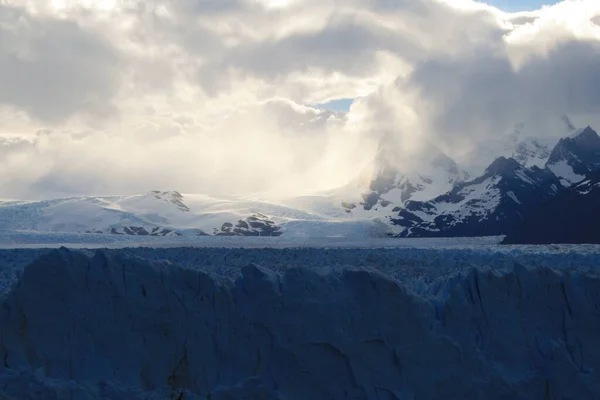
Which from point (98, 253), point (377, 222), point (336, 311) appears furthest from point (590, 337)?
point (377, 222)

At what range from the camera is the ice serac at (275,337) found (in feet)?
39.8

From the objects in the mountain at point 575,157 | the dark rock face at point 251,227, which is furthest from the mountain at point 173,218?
the mountain at point 575,157

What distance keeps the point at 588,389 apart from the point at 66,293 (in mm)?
9535

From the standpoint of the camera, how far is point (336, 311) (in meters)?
12.9

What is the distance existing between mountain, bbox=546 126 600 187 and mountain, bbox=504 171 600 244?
11274cm

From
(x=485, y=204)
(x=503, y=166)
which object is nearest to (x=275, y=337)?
(x=485, y=204)

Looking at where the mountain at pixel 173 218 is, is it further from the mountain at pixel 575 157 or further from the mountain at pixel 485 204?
the mountain at pixel 575 157

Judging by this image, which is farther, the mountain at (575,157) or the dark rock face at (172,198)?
the mountain at (575,157)

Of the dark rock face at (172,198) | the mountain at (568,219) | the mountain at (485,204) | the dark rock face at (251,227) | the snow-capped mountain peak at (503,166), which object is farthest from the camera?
the snow-capped mountain peak at (503,166)

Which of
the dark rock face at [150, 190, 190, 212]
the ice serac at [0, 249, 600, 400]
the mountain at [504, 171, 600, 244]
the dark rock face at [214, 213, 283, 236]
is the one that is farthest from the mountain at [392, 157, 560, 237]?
the ice serac at [0, 249, 600, 400]

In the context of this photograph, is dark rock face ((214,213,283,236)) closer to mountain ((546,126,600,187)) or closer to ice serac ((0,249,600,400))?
mountain ((546,126,600,187))

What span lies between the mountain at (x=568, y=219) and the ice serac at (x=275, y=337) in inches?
1957

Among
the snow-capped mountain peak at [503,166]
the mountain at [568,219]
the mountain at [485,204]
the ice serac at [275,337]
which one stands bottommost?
the ice serac at [275,337]

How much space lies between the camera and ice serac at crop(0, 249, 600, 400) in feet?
39.8
